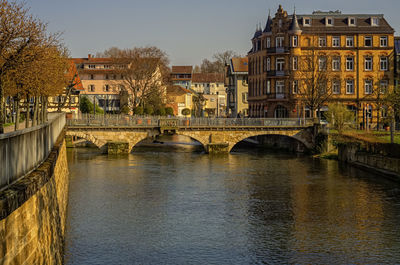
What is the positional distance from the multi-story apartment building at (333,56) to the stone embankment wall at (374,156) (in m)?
21.4

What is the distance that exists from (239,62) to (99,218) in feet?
269

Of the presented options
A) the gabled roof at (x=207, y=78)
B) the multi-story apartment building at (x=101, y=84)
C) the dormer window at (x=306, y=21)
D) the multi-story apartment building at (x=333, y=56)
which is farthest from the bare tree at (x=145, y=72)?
the gabled roof at (x=207, y=78)

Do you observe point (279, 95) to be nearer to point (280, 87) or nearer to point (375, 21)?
point (280, 87)

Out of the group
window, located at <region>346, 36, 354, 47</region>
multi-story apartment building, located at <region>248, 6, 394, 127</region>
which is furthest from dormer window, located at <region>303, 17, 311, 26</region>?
window, located at <region>346, 36, 354, 47</region>

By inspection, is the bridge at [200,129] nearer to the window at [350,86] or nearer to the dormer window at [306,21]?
the window at [350,86]

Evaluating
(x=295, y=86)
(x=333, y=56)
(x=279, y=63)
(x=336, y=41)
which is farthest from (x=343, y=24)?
(x=295, y=86)

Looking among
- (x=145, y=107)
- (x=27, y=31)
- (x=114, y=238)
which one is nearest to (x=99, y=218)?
(x=114, y=238)

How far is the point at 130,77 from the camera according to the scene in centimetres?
9869

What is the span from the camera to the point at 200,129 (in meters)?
68.1

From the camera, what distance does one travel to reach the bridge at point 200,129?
66250 millimetres

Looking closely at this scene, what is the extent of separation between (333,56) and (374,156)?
33.3m

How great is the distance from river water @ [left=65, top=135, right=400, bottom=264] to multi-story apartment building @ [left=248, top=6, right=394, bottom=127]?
27.2 m

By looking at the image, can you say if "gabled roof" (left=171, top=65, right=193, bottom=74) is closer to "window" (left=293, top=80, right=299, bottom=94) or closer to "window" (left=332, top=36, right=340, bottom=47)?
"window" (left=332, top=36, right=340, bottom=47)

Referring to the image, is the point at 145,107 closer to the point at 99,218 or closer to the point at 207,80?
the point at 99,218
